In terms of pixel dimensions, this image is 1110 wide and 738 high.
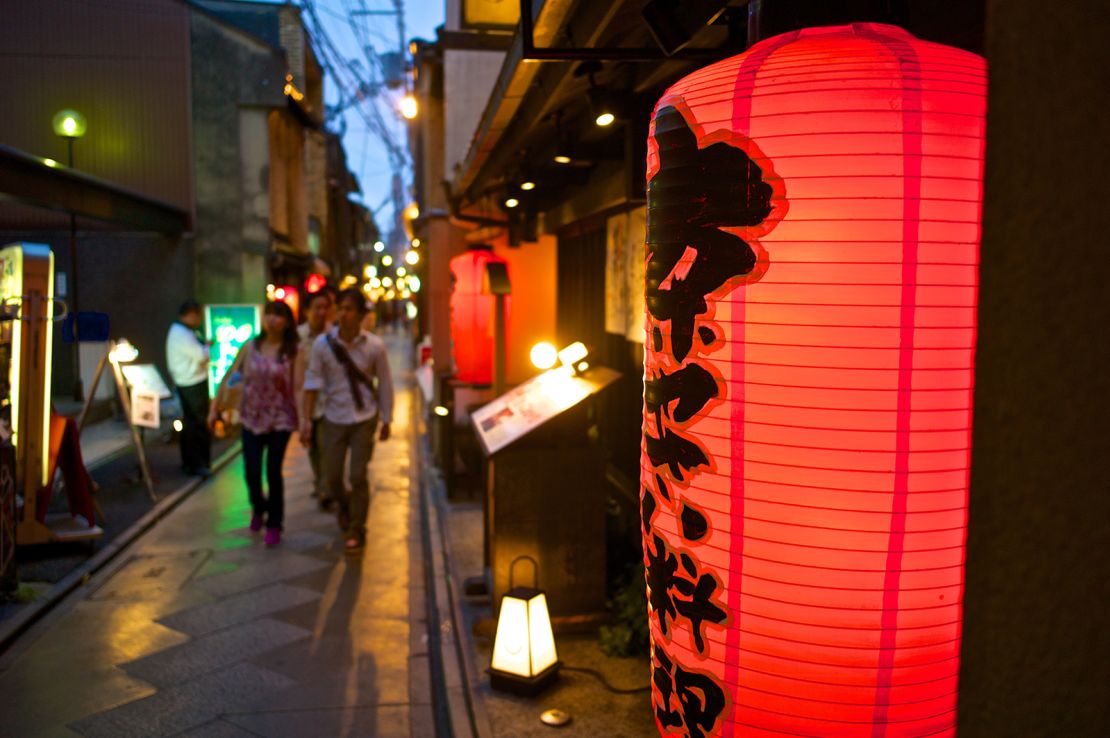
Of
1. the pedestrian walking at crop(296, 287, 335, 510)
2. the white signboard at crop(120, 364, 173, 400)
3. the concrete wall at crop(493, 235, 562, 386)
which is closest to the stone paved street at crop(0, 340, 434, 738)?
the pedestrian walking at crop(296, 287, 335, 510)

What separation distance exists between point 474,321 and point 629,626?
5351 mm

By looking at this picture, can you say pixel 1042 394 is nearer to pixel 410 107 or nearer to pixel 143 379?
pixel 143 379

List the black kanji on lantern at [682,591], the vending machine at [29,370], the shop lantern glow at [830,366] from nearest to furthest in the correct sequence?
the shop lantern glow at [830,366], the black kanji on lantern at [682,591], the vending machine at [29,370]

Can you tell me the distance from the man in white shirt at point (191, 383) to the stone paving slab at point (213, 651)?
638cm

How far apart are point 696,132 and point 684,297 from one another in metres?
0.42

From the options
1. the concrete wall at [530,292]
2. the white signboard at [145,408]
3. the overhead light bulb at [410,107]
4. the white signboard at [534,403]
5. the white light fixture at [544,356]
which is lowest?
the white signboard at [145,408]

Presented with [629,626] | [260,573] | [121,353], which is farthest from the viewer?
[121,353]

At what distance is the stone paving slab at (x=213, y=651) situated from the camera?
6.16 meters

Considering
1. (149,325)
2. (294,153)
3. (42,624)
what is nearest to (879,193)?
(42,624)

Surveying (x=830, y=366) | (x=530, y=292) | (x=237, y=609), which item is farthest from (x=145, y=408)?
(x=830, y=366)

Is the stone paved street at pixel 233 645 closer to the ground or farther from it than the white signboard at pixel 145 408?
closer to the ground

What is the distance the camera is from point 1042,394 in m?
1.17

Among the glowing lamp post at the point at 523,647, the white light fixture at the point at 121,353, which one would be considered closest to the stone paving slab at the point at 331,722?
the glowing lamp post at the point at 523,647

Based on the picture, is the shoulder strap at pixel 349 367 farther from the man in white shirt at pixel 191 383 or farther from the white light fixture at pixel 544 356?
the man in white shirt at pixel 191 383
